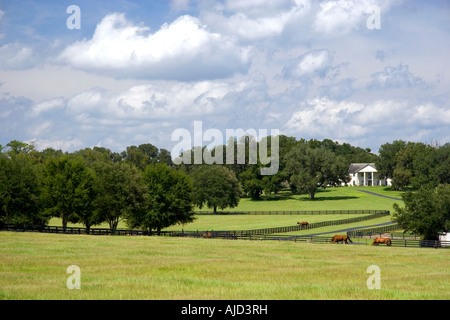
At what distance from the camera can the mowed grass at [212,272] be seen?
25344mm

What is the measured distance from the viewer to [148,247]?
49.0m

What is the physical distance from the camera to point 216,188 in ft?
424

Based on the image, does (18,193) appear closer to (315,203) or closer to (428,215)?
(428,215)

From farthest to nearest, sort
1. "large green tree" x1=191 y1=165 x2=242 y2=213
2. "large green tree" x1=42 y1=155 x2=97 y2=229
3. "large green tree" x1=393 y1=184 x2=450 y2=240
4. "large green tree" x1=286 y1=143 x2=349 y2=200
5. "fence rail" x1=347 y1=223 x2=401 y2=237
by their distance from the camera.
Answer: "large green tree" x1=286 y1=143 x2=349 y2=200 < "large green tree" x1=191 y1=165 x2=242 y2=213 < "fence rail" x1=347 y1=223 x2=401 y2=237 < "large green tree" x1=42 y1=155 x2=97 y2=229 < "large green tree" x1=393 y1=184 x2=450 y2=240

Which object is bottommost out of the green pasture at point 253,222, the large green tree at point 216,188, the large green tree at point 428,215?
the green pasture at point 253,222

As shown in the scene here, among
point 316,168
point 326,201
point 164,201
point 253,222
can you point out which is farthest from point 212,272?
point 316,168

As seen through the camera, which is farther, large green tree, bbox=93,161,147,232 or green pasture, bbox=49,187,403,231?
green pasture, bbox=49,187,403,231

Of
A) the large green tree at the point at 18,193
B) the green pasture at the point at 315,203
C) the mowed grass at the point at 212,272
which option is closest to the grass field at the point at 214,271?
the mowed grass at the point at 212,272

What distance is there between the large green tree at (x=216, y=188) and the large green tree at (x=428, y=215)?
64.3m

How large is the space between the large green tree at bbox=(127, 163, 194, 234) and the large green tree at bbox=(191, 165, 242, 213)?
142 feet

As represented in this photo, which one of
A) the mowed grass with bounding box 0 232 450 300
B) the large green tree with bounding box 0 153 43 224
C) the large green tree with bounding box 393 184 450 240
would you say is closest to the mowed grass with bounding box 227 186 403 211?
the large green tree with bounding box 393 184 450 240

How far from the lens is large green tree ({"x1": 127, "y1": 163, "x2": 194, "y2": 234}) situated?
78562mm

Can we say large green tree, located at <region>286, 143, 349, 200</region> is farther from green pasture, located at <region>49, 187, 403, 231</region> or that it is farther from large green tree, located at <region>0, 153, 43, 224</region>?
large green tree, located at <region>0, 153, 43, 224</region>

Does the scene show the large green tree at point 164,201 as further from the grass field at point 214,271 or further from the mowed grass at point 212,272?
the mowed grass at point 212,272
